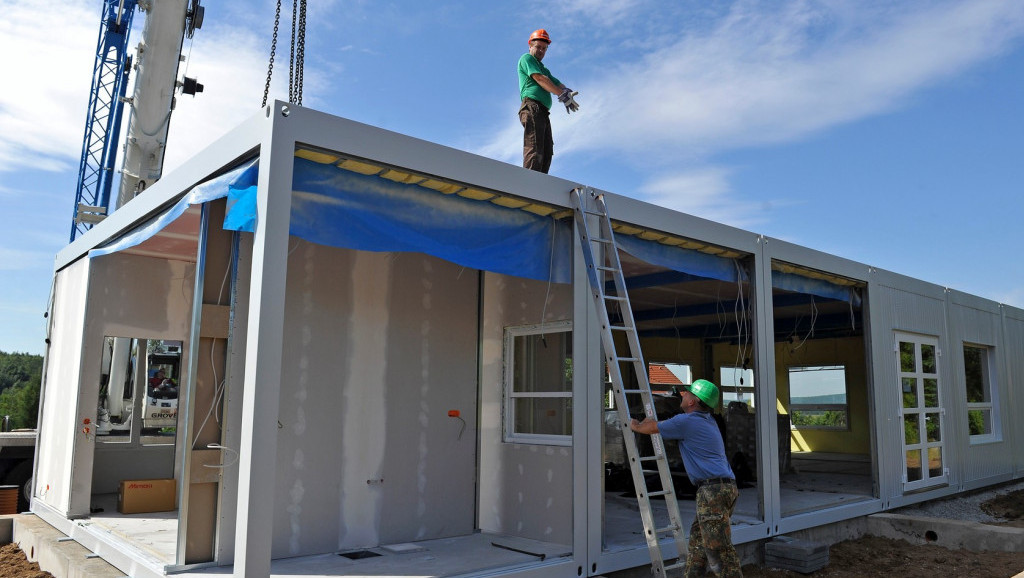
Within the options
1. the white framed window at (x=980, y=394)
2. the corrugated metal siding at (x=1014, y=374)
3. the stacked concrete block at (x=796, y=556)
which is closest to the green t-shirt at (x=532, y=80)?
the stacked concrete block at (x=796, y=556)

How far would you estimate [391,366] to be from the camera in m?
6.62

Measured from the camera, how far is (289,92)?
27.4 feet

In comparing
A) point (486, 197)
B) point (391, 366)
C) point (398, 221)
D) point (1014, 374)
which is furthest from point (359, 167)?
point (1014, 374)

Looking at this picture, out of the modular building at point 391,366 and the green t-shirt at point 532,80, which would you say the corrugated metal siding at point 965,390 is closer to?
the modular building at point 391,366

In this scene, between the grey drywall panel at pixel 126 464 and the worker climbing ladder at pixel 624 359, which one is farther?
the grey drywall panel at pixel 126 464

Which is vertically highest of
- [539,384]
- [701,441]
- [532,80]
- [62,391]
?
[532,80]

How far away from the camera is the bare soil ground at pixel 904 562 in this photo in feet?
24.2

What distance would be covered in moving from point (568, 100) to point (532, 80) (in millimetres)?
423

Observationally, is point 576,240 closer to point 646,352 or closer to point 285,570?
point 285,570

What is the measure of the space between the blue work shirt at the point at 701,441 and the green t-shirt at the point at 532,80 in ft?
10.5

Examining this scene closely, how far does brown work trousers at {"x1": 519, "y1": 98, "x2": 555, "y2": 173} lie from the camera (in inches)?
268

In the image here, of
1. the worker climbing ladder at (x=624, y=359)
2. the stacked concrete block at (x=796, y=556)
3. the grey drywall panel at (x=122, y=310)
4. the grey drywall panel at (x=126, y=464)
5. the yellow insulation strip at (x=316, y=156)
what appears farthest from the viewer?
the grey drywall panel at (x=126, y=464)

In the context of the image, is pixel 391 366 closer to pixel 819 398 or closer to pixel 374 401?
pixel 374 401

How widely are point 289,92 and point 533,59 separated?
10.1 ft
